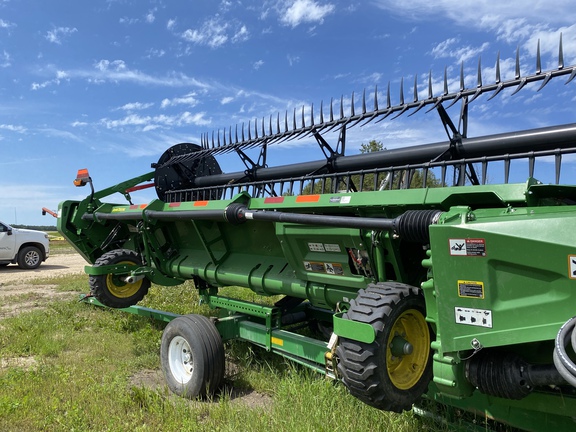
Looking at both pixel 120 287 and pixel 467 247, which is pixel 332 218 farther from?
pixel 120 287

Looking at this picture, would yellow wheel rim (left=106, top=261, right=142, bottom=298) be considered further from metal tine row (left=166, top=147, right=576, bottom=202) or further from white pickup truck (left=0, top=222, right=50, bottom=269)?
white pickup truck (left=0, top=222, right=50, bottom=269)

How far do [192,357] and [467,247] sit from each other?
300cm

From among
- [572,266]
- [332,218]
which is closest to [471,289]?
[572,266]

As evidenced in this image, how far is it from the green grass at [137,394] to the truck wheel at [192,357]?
0.14 m

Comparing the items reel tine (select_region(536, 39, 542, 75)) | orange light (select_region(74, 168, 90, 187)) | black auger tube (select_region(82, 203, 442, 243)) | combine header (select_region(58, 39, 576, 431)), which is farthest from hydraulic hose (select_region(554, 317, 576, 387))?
orange light (select_region(74, 168, 90, 187))

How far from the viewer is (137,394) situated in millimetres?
4195

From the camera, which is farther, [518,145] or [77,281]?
[77,281]

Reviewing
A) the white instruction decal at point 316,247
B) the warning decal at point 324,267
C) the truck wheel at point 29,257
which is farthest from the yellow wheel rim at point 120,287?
the truck wheel at point 29,257

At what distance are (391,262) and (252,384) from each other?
202cm

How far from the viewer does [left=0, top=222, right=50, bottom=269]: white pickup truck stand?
15.4m

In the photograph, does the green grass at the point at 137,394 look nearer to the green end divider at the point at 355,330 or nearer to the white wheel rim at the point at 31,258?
the green end divider at the point at 355,330

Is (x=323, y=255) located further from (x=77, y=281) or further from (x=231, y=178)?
(x=77, y=281)

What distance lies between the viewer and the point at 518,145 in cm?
391

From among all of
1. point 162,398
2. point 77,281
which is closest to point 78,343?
point 162,398
